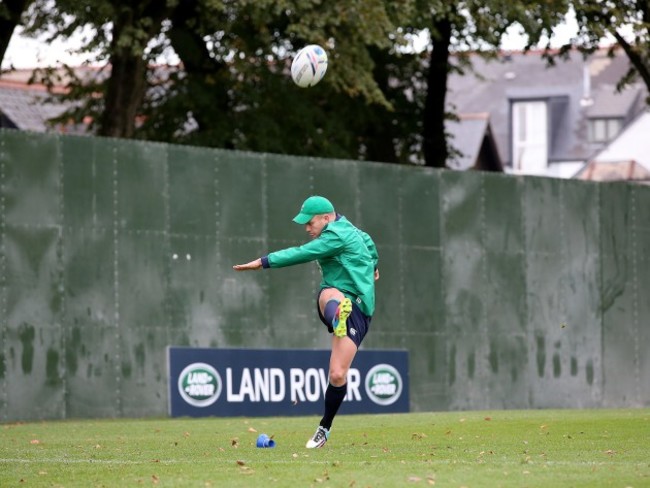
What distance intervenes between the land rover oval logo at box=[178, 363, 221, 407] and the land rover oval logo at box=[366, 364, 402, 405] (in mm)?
2634

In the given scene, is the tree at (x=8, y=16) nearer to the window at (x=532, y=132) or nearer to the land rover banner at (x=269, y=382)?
the land rover banner at (x=269, y=382)

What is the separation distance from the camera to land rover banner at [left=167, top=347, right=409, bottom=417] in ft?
62.6

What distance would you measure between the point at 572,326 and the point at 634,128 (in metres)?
51.4

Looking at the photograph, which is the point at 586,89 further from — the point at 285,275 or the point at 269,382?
the point at 269,382

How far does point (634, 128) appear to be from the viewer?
241 ft

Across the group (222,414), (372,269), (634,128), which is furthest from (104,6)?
(634,128)

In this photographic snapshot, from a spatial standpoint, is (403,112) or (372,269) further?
(403,112)

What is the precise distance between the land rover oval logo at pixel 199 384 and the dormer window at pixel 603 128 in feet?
221

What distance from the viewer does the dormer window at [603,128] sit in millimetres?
84887

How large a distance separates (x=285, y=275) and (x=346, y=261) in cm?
812

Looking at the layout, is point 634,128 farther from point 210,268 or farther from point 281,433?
point 281,433

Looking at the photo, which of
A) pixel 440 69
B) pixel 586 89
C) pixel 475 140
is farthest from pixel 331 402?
pixel 586 89

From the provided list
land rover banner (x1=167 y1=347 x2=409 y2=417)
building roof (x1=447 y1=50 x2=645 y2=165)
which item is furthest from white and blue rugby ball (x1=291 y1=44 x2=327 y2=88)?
building roof (x1=447 y1=50 x2=645 y2=165)

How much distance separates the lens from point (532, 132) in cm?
8712
